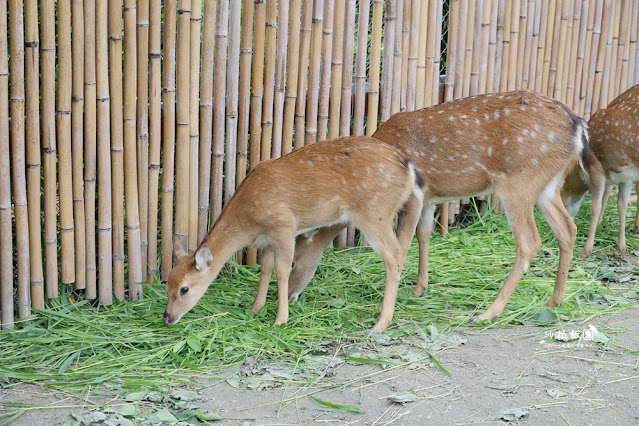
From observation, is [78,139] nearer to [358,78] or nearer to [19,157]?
[19,157]

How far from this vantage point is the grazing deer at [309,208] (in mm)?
5020

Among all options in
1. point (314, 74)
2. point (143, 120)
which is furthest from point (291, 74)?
point (143, 120)

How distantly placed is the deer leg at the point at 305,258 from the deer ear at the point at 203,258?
0.67 metres

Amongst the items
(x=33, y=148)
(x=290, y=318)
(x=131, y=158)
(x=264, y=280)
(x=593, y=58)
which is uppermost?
(x=593, y=58)

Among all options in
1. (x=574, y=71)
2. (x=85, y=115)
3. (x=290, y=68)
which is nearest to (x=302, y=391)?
(x=85, y=115)

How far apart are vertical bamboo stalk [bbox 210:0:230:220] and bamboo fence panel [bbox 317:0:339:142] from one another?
2.63 feet

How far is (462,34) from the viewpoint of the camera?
6.88 metres

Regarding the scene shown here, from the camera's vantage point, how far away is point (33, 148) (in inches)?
193

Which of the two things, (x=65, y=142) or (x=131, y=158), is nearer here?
(x=65, y=142)

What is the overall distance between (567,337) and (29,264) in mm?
3195

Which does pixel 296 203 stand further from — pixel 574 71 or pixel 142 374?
pixel 574 71

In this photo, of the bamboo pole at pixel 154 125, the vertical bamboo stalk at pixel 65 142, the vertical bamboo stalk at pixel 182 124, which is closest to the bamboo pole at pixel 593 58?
the vertical bamboo stalk at pixel 182 124

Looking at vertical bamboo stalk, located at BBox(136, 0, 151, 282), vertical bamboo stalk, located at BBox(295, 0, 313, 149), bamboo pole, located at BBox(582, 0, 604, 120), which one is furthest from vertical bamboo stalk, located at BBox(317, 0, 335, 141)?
bamboo pole, located at BBox(582, 0, 604, 120)

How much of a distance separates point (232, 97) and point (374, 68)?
4.11 ft
